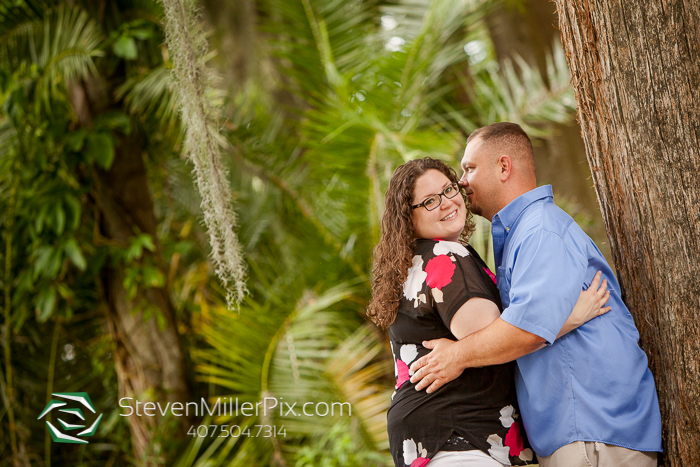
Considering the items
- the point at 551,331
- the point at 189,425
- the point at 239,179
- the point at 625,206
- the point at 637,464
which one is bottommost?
the point at 189,425

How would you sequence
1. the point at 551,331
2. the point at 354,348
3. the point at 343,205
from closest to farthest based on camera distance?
the point at 551,331 < the point at 354,348 < the point at 343,205

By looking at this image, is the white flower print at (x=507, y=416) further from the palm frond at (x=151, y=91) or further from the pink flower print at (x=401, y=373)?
the palm frond at (x=151, y=91)

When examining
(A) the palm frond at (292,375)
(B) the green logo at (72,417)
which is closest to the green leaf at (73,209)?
(A) the palm frond at (292,375)

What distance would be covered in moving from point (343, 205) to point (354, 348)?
1016 mm

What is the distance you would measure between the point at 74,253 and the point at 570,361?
9.76 feet

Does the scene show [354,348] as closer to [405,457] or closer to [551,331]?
[405,457]

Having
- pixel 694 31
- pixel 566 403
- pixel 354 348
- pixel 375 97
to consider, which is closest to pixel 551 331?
pixel 566 403

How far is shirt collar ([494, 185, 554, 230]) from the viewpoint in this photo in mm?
1696

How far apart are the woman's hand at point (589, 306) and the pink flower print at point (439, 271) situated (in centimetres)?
35

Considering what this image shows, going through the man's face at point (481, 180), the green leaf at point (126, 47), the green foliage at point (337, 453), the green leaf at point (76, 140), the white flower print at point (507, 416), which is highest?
the green leaf at point (126, 47)

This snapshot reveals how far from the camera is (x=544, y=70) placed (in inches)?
204

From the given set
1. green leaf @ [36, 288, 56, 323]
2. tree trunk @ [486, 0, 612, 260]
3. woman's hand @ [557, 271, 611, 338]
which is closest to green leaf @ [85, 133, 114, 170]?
green leaf @ [36, 288, 56, 323]

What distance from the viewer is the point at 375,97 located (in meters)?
3.60

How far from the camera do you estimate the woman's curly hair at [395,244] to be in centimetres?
166
